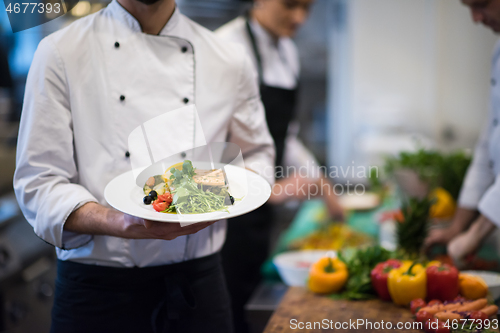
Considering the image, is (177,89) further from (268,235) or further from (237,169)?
(268,235)

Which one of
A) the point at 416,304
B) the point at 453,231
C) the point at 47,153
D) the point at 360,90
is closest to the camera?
the point at 47,153

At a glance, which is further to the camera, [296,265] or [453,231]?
[453,231]

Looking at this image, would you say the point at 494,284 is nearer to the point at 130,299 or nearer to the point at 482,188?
the point at 482,188

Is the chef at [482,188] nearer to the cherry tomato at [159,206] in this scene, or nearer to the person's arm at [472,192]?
the person's arm at [472,192]

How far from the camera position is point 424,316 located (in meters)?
1.14

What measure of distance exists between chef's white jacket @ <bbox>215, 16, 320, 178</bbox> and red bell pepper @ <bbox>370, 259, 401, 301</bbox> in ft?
2.93

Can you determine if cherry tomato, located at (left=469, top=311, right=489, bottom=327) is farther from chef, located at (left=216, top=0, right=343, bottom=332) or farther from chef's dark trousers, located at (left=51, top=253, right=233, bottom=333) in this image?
chef, located at (left=216, top=0, right=343, bottom=332)

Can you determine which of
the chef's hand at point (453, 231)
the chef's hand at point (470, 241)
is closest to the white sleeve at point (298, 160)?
the chef's hand at point (453, 231)

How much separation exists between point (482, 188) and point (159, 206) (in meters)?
1.44

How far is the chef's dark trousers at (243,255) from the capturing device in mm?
1904

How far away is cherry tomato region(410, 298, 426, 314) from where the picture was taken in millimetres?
1208

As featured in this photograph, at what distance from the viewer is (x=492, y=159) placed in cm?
165

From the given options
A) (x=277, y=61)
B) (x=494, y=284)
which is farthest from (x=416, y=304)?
(x=277, y=61)

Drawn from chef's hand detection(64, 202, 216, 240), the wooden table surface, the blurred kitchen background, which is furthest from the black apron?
chef's hand detection(64, 202, 216, 240)
